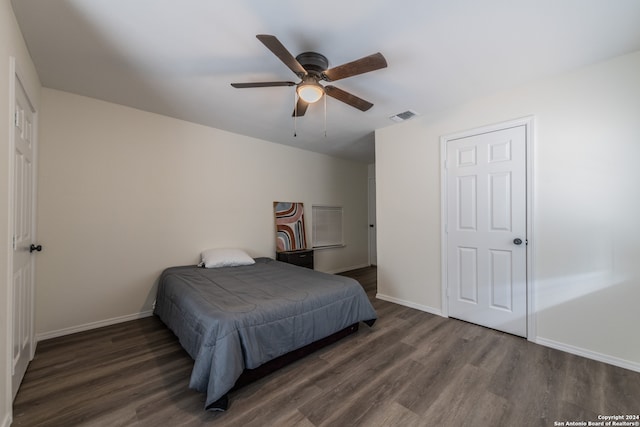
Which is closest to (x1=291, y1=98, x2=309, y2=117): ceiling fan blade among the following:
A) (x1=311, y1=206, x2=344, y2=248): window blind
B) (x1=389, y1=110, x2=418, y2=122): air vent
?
(x1=389, y1=110, x2=418, y2=122): air vent

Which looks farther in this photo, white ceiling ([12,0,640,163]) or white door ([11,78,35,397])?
white door ([11,78,35,397])

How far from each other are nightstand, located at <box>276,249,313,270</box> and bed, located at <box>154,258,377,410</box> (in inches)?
45.9

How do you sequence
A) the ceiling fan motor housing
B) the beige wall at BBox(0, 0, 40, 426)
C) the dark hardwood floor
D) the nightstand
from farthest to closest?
the nightstand < the ceiling fan motor housing < the dark hardwood floor < the beige wall at BBox(0, 0, 40, 426)

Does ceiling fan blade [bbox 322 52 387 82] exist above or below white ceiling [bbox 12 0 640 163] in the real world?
below

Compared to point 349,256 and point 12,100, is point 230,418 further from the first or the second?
point 349,256

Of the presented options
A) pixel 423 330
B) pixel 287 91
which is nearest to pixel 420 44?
pixel 287 91

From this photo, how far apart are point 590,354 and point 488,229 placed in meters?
1.29

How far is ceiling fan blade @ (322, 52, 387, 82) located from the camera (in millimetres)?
1688

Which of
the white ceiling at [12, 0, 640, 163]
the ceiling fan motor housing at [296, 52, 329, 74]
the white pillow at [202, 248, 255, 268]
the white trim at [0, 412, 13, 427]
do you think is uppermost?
the white ceiling at [12, 0, 640, 163]

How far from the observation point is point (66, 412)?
160cm

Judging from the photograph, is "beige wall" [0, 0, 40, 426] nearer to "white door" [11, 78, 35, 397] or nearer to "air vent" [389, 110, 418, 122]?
"white door" [11, 78, 35, 397]

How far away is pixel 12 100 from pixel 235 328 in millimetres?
1944

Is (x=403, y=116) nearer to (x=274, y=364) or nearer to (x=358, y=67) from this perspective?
(x=358, y=67)

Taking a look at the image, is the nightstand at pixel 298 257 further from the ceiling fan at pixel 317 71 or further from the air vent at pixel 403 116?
the ceiling fan at pixel 317 71
